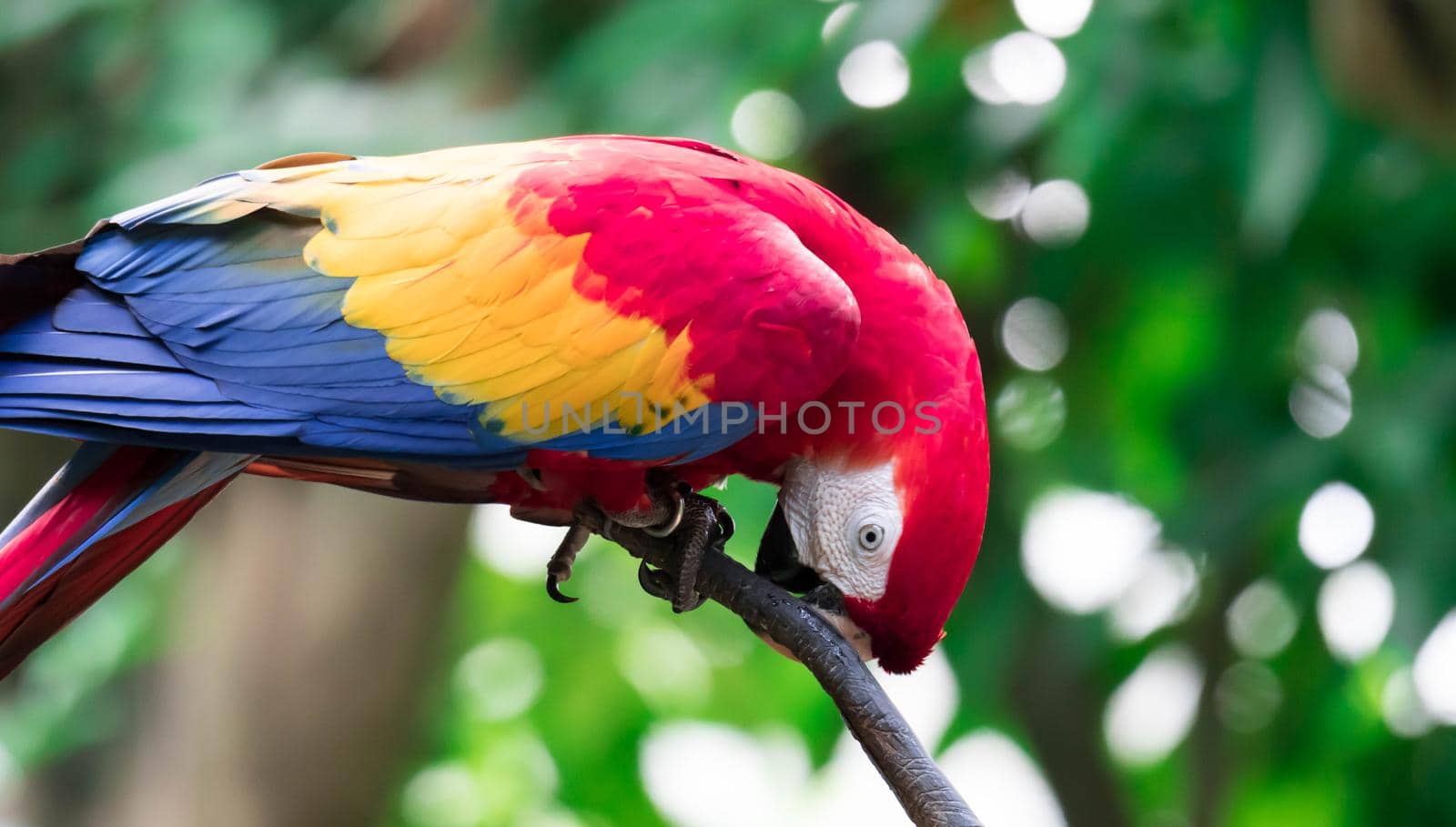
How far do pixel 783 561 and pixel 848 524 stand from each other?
0.34 ft

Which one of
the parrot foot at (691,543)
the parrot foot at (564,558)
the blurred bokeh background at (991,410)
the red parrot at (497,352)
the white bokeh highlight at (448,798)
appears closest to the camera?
the red parrot at (497,352)

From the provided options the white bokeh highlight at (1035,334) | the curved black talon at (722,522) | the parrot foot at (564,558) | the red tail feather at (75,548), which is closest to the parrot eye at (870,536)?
the curved black talon at (722,522)

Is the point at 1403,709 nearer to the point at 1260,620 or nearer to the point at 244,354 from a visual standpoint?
the point at 1260,620

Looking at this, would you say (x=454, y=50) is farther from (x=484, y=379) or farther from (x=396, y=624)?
(x=484, y=379)

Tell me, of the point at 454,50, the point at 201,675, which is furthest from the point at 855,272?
the point at 201,675

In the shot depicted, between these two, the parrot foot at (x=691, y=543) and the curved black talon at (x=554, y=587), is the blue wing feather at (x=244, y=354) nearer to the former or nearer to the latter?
the parrot foot at (x=691, y=543)

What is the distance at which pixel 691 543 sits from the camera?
4.01ft

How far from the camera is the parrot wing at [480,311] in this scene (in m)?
1.14

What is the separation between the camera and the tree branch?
3.27 feet

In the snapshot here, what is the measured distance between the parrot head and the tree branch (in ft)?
0.17

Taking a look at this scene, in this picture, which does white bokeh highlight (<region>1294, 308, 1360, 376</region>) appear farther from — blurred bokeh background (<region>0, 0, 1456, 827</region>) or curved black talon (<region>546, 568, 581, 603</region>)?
curved black talon (<region>546, 568, 581, 603</region>)

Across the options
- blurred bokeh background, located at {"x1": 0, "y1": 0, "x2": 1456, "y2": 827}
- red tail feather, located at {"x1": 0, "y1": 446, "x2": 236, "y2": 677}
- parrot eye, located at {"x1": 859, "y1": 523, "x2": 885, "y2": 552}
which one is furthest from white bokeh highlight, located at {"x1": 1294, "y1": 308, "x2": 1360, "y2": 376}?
red tail feather, located at {"x1": 0, "y1": 446, "x2": 236, "y2": 677}

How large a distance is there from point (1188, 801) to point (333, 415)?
86.2 inches

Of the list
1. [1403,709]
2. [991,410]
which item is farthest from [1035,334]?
[1403,709]
